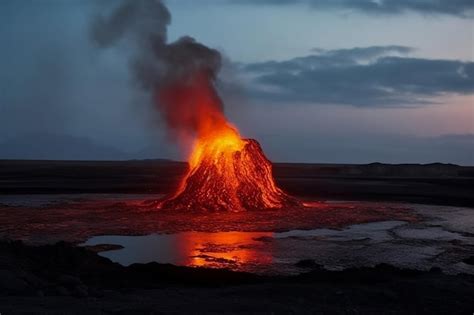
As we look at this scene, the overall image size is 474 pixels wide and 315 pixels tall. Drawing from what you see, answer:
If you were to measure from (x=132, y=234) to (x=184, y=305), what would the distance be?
1605 cm

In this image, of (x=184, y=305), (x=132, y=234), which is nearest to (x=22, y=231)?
(x=132, y=234)

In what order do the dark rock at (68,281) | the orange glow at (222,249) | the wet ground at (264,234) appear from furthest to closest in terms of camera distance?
the wet ground at (264,234) → the orange glow at (222,249) → the dark rock at (68,281)

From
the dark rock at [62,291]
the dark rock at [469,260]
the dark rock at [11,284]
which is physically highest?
the dark rock at [11,284]

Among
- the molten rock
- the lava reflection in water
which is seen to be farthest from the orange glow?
the molten rock

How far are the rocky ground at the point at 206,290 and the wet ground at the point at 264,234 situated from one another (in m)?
2.93

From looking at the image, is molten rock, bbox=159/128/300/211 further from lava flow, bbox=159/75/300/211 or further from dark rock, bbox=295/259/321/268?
dark rock, bbox=295/259/321/268

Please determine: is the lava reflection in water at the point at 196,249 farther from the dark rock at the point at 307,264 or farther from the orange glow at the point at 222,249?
the dark rock at the point at 307,264

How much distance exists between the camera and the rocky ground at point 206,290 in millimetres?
12602

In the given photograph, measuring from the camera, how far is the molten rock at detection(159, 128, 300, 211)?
1578 inches

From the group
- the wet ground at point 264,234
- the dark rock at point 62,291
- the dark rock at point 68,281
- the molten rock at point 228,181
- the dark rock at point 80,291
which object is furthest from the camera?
the molten rock at point 228,181

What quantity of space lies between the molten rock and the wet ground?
6.64 ft

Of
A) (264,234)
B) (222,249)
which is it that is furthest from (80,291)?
(264,234)

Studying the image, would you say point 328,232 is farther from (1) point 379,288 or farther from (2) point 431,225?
(1) point 379,288

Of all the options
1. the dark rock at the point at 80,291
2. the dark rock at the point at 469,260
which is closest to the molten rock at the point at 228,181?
the dark rock at the point at 469,260
